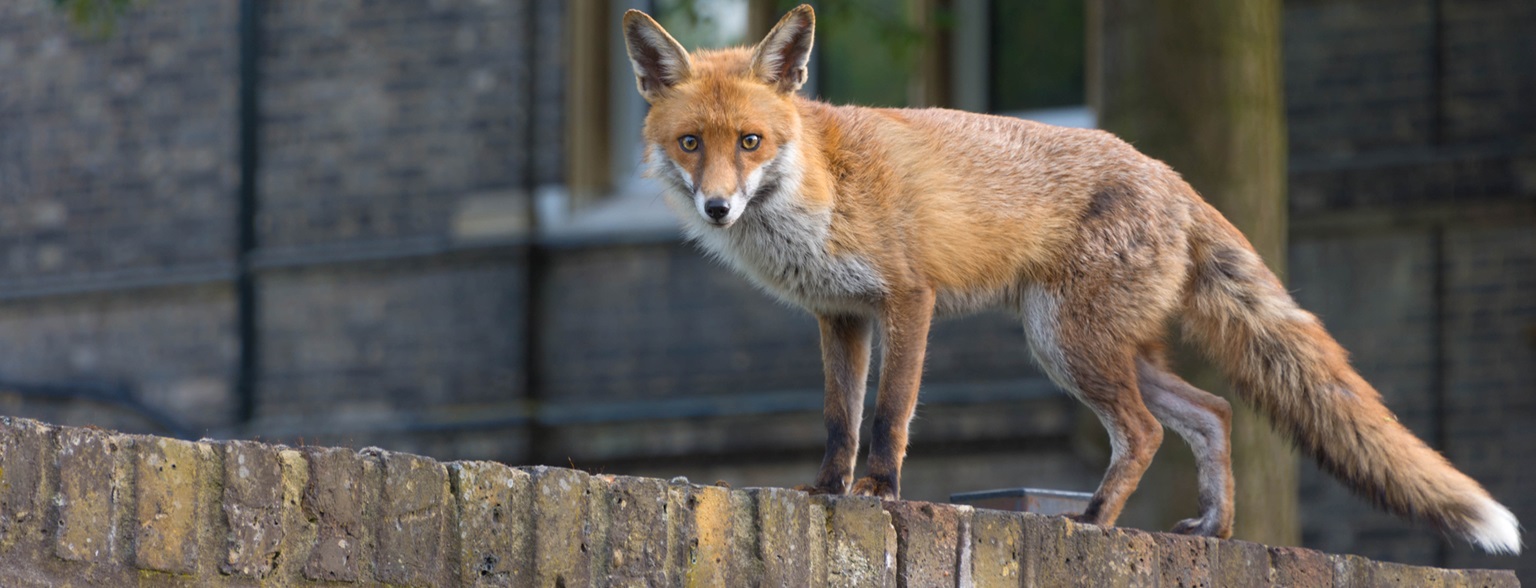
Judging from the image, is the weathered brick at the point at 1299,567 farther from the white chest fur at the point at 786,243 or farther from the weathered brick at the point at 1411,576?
the white chest fur at the point at 786,243

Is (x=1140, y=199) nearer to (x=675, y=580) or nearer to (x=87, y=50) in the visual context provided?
(x=675, y=580)

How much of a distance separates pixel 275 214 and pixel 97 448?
449 inches

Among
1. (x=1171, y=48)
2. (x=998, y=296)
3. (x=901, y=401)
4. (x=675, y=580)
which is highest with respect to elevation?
(x=1171, y=48)

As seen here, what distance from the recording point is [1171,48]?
8328mm

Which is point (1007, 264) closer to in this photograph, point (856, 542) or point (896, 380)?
point (896, 380)

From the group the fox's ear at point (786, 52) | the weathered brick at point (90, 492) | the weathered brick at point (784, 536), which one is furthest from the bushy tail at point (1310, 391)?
the weathered brick at point (90, 492)

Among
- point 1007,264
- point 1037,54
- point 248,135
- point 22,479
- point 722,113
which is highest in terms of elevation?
point 1037,54

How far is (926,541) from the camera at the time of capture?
4.68 meters

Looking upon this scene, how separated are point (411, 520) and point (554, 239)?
10078 millimetres

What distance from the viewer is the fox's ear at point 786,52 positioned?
5.33 m

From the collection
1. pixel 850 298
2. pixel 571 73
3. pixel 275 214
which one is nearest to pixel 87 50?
pixel 275 214

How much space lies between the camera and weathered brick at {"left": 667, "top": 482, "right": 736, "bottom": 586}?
13.9ft

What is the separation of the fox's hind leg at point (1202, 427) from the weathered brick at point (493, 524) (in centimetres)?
240

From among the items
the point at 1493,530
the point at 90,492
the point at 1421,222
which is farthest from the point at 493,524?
the point at 1421,222
